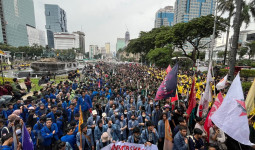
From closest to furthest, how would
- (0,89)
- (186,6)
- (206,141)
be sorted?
1. (206,141)
2. (0,89)
3. (186,6)

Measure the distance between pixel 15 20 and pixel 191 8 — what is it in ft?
396

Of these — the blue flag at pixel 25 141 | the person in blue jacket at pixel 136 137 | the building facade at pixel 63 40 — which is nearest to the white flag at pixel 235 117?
the person in blue jacket at pixel 136 137

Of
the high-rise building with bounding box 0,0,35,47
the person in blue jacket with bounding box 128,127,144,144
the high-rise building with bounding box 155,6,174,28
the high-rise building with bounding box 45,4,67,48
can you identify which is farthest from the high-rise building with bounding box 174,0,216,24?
the high-rise building with bounding box 45,4,67,48

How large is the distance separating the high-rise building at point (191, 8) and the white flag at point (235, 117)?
377ft

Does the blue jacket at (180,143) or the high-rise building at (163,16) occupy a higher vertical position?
the high-rise building at (163,16)

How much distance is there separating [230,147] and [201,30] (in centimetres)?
2398

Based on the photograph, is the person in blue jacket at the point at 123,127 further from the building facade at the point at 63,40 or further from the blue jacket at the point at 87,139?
the building facade at the point at 63,40

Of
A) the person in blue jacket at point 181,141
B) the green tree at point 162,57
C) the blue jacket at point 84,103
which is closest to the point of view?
the person in blue jacket at point 181,141

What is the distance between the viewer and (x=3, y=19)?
7731cm

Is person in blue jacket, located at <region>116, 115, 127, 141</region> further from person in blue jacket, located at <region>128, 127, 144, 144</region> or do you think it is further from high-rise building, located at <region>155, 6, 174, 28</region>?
high-rise building, located at <region>155, 6, 174, 28</region>

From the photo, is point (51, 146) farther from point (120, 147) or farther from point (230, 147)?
point (230, 147)

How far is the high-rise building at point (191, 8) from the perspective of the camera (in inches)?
4119

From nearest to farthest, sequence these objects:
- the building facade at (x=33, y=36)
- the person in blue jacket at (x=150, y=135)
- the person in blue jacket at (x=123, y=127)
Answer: the person in blue jacket at (x=150, y=135) → the person in blue jacket at (x=123, y=127) → the building facade at (x=33, y=36)

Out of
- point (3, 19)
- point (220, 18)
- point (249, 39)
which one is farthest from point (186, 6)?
point (3, 19)
